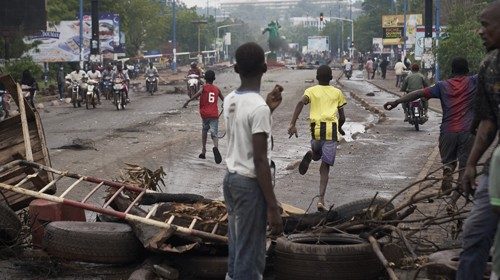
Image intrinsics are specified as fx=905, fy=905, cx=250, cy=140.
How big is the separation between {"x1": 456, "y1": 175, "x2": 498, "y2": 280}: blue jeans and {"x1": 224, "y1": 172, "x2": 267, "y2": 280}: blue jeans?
127 centimetres

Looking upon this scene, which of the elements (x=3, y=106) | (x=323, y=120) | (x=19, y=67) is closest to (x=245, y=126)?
(x=323, y=120)

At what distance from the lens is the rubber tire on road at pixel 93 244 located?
7.81 m

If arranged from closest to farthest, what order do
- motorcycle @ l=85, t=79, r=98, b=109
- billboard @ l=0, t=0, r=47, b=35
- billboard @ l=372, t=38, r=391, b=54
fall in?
motorcycle @ l=85, t=79, r=98, b=109
billboard @ l=0, t=0, r=47, b=35
billboard @ l=372, t=38, r=391, b=54

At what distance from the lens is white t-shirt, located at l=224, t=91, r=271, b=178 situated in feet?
18.2

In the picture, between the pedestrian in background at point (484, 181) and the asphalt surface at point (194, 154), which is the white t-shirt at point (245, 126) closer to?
the pedestrian in background at point (484, 181)

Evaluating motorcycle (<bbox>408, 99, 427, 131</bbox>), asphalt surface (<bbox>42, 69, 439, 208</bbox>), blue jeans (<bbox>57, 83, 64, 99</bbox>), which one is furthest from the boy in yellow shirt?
blue jeans (<bbox>57, 83, 64, 99</bbox>)

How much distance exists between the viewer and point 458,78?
981 cm

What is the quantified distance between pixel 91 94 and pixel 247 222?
95.7 feet

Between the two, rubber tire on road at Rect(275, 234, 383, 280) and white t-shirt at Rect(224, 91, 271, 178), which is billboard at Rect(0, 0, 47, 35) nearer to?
rubber tire on road at Rect(275, 234, 383, 280)

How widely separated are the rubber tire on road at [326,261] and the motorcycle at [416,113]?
16559 mm

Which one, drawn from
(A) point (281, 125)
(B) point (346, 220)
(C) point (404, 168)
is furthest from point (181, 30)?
(B) point (346, 220)

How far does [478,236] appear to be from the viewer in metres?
5.59

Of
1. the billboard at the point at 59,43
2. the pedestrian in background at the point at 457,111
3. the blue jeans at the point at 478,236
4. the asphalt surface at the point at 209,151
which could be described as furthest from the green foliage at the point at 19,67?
the blue jeans at the point at 478,236

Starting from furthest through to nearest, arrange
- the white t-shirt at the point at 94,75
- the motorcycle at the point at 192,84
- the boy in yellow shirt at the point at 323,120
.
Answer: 1. the motorcycle at the point at 192,84
2. the white t-shirt at the point at 94,75
3. the boy in yellow shirt at the point at 323,120
